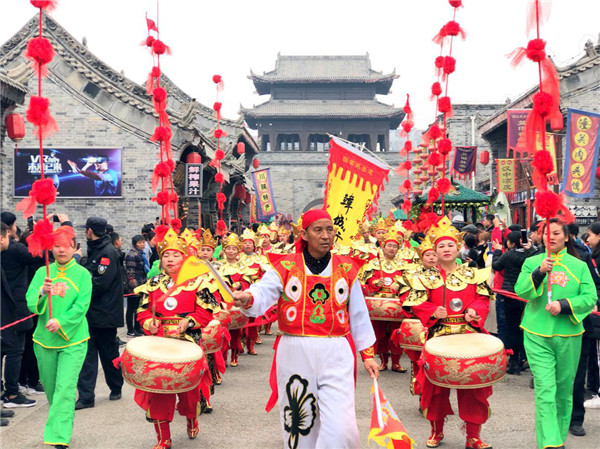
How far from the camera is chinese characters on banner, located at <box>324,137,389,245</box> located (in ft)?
35.3

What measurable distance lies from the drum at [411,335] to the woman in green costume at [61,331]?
10.1 ft

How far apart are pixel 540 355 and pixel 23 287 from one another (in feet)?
15.7

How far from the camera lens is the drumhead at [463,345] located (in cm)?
488

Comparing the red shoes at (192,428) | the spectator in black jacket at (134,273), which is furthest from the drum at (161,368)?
the spectator in black jacket at (134,273)

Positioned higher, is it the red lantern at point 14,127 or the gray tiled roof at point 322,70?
the gray tiled roof at point 322,70

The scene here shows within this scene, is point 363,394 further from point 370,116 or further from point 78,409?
point 370,116

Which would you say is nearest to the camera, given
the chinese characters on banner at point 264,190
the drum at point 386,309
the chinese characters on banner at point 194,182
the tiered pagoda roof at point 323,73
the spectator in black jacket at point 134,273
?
the drum at point 386,309

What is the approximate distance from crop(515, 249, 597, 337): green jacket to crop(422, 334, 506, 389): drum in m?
0.39

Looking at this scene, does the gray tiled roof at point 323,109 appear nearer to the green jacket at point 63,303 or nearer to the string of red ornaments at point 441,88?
the string of red ornaments at point 441,88

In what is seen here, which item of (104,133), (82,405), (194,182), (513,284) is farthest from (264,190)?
(82,405)

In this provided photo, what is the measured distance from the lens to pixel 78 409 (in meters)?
6.55

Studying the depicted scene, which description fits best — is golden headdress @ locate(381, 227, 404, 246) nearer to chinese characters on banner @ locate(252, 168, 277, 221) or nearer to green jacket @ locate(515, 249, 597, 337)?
green jacket @ locate(515, 249, 597, 337)

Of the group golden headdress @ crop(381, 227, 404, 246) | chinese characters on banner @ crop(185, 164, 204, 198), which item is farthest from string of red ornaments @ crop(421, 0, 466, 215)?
chinese characters on banner @ crop(185, 164, 204, 198)

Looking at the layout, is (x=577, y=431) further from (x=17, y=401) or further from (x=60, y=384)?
(x=17, y=401)
